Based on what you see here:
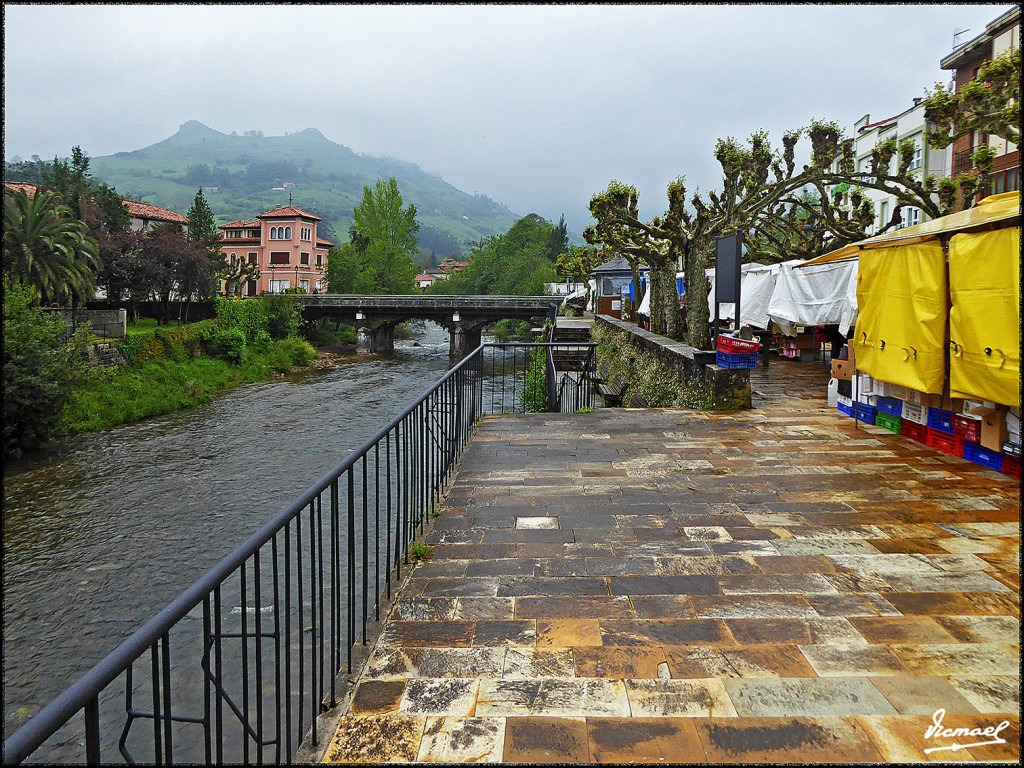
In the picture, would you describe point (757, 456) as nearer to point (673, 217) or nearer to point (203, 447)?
point (673, 217)

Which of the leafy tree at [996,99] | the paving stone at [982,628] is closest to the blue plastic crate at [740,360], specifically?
the leafy tree at [996,99]

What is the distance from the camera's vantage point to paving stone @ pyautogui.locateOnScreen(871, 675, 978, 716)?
2889mm

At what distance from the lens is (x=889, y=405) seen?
8422 millimetres

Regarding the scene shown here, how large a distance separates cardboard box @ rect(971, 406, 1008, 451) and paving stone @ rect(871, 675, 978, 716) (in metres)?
4.25

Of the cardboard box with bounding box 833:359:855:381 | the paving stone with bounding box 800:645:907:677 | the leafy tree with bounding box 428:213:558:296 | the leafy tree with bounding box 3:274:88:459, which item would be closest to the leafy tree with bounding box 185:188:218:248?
the leafy tree with bounding box 428:213:558:296

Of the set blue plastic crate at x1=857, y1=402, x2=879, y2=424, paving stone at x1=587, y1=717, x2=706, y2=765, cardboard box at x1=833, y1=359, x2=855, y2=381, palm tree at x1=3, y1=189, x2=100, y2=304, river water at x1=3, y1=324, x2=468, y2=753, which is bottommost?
river water at x1=3, y1=324, x2=468, y2=753

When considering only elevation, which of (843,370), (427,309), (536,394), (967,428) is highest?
(427,309)

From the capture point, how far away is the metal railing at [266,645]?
1906 mm

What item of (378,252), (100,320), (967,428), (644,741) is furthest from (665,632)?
(378,252)

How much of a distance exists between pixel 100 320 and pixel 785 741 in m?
28.9

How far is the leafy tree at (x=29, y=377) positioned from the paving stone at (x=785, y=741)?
18571 millimetres

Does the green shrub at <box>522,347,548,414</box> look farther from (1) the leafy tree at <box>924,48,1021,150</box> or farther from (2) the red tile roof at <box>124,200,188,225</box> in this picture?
(2) the red tile roof at <box>124,200,188,225</box>

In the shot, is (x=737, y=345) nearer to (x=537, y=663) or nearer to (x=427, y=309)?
(x=537, y=663)

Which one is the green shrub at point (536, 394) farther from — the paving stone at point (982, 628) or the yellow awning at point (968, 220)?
the paving stone at point (982, 628)
